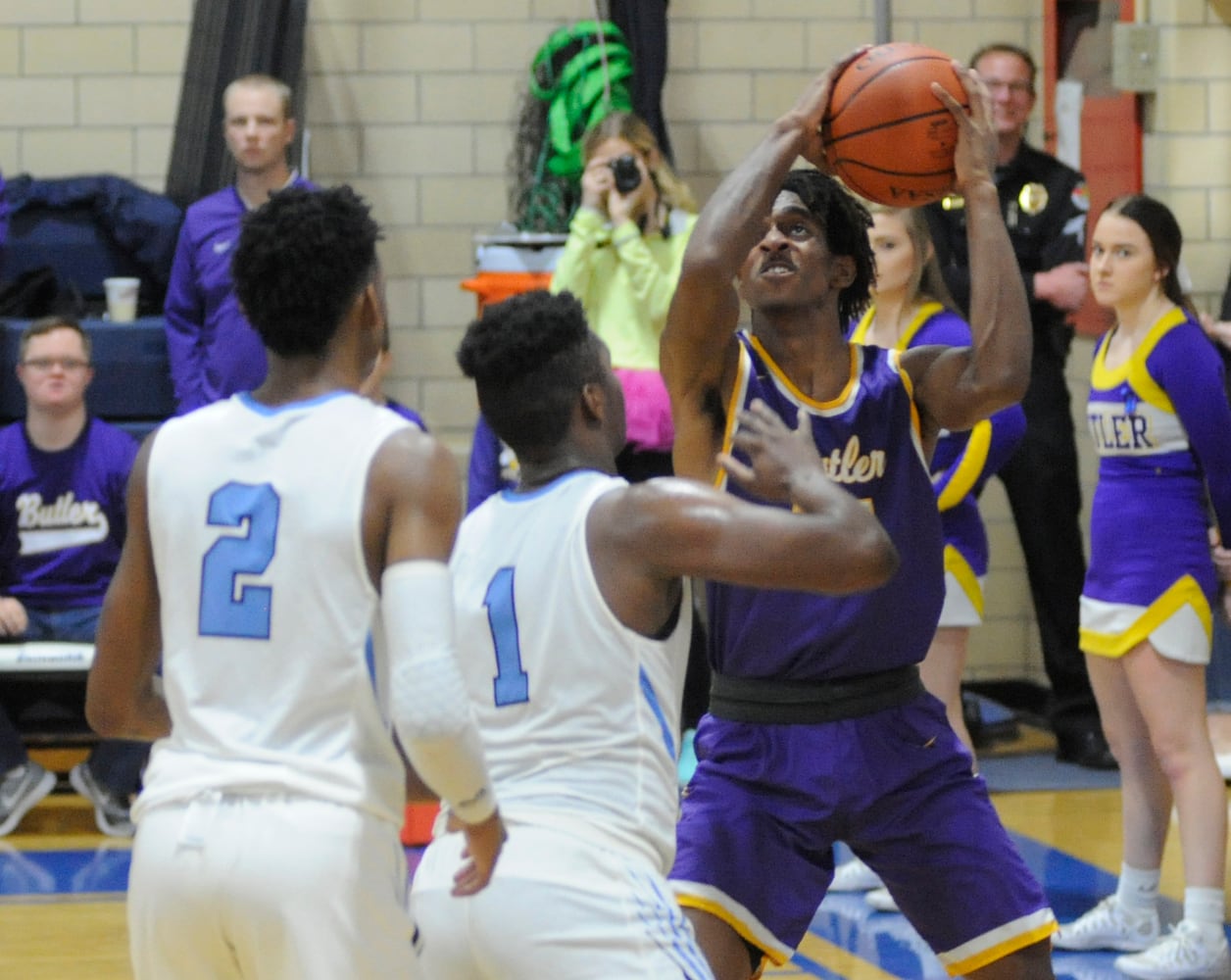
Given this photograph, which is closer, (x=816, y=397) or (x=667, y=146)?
(x=816, y=397)

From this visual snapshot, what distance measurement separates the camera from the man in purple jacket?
22.4 ft

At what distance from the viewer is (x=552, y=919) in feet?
7.96

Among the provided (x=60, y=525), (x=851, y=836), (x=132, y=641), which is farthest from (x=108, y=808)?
(x=132, y=641)

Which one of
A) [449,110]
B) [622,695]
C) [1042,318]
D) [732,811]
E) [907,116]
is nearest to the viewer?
[622,695]

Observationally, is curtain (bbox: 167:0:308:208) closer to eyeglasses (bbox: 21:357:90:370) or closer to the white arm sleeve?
eyeglasses (bbox: 21:357:90:370)

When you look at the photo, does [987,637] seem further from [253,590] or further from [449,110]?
[253,590]

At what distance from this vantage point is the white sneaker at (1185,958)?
455cm

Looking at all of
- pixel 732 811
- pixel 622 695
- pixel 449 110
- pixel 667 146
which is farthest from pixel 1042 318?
pixel 622 695

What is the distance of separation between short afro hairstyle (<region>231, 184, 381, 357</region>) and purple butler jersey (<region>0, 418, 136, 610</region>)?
14.4ft

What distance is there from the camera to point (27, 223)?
7660 mm

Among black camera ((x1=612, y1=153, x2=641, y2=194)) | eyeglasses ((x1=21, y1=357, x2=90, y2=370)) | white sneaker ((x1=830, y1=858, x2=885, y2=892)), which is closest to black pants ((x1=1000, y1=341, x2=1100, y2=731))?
black camera ((x1=612, y1=153, x2=641, y2=194))

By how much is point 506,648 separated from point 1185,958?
103 inches

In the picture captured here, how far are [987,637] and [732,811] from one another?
5.16 meters

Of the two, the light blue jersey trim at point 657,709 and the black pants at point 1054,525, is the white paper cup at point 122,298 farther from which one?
the light blue jersey trim at point 657,709
